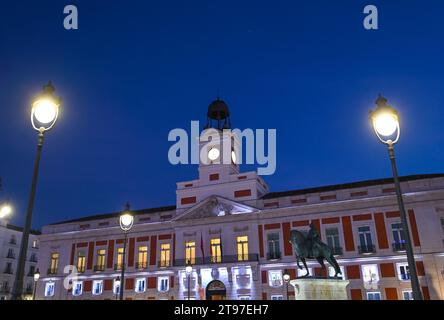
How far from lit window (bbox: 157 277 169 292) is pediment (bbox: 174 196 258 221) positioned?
625cm

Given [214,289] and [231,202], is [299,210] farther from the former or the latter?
[214,289]

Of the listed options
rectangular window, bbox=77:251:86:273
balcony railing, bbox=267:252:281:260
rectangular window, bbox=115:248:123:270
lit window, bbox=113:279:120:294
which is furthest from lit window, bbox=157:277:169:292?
balcony railing, bbox=267:252:281:260

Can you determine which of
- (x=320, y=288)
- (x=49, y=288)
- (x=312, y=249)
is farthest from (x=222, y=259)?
(x=320, y=288)

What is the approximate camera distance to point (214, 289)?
120 ft

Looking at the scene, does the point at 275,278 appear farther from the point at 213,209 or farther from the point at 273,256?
the point at 213,209

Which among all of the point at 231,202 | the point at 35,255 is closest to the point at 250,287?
the point at 231,202

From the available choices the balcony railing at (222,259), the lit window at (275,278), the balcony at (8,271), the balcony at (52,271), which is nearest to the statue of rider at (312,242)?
the lit window at (275,278)

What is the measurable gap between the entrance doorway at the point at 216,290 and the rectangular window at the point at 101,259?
Result: 13.4 meters

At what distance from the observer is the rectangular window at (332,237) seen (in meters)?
34.7

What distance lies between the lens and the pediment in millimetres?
38406

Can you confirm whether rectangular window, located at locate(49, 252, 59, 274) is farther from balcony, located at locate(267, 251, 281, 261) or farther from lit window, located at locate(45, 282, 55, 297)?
balcony, located at locate(267, 251, 281, 261)
